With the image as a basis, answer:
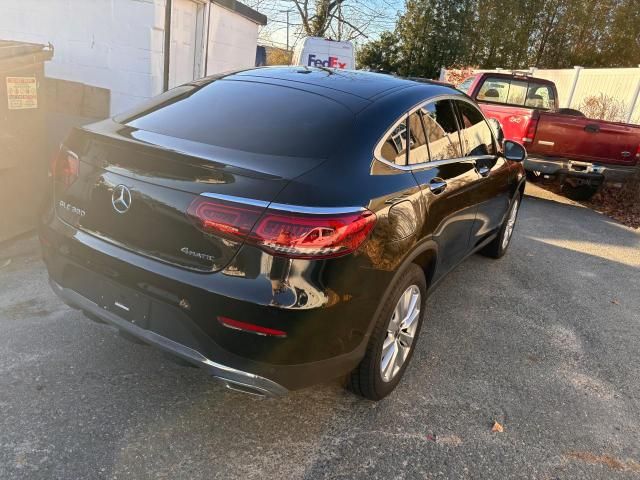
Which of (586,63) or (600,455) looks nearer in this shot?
(600,455)

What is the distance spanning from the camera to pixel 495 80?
9.67 metres

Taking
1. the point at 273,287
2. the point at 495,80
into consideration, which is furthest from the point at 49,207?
the point at 495,80

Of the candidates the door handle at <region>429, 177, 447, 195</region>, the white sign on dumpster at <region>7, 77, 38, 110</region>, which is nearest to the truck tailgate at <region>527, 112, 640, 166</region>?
the door handle at <region>429, 177, 447, 195</region>

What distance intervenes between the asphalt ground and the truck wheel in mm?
6088

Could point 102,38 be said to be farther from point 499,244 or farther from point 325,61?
point 325,61

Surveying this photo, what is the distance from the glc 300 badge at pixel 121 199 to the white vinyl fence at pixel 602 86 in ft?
45.8

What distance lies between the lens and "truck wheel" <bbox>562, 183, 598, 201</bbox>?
31.1 feet

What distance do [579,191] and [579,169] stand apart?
1.62 metres

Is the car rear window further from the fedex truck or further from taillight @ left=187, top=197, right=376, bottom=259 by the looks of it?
the fedex truck

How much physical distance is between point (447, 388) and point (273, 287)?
151 cm

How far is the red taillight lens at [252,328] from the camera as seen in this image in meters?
2.14

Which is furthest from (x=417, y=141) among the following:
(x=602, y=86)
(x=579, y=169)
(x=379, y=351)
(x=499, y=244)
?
(x=602, y=86)

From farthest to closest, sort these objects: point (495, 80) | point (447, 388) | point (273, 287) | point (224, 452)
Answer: point (495, 80), point (447, 388), point (224, 452), point (273, 287)

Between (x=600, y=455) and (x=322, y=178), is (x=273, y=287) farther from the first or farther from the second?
(x=600, y=455)
